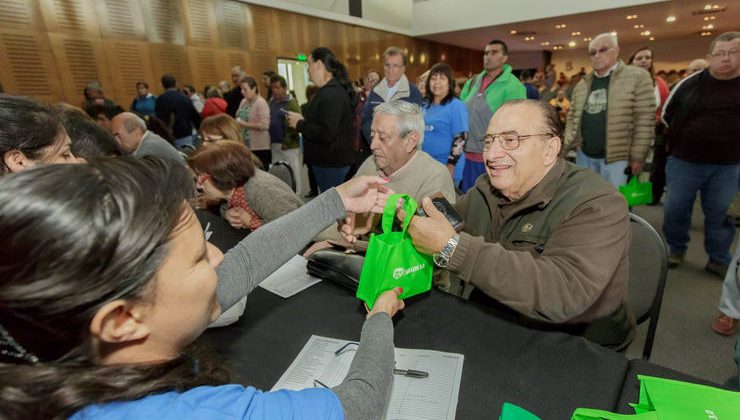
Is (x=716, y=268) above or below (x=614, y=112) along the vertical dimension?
below

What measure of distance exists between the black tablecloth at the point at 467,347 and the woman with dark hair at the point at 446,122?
247cm

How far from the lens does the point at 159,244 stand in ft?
1.91

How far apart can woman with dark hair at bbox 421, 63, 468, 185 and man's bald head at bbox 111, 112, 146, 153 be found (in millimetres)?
2826

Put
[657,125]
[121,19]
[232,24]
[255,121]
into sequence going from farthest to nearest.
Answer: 1. [232,24]
2. [121,19]
3. [255,121]
4. [657,125]

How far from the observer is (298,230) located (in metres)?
1.22

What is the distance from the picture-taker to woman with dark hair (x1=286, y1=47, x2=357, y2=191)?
3.53m

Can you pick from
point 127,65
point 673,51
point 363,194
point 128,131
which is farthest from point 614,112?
point 673,51

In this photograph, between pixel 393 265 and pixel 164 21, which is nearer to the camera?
pixel 393 265

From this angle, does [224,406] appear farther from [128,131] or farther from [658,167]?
[658,167]

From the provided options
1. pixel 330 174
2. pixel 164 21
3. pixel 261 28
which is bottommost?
pixel 330 174

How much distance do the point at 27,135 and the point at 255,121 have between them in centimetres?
411

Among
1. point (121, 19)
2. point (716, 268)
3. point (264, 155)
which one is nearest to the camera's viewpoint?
point (716, 268)

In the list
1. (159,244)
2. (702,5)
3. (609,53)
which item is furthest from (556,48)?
(159,244)

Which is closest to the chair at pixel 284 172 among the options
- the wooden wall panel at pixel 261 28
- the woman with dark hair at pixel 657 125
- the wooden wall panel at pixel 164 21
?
the woman with dark hair at pixel 657 125
